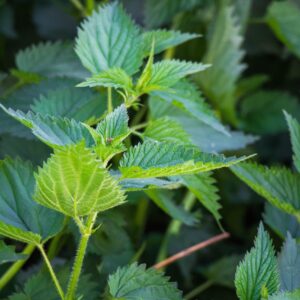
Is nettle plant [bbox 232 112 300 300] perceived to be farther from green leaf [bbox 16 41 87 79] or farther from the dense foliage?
green leaf [bbox 16 41 87 79]

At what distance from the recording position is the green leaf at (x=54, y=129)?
1.43 feet

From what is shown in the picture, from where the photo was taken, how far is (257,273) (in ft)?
1.64

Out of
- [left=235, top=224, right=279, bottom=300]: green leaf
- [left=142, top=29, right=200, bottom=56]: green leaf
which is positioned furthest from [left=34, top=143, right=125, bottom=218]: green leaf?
[left=142, top=29, right=200, bottom=56]: green leaf

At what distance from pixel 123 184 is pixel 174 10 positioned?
513 mm

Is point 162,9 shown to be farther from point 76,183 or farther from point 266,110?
point 76,183

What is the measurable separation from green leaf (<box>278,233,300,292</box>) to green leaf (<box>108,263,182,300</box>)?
0.09m

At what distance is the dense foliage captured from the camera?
46 centimetres

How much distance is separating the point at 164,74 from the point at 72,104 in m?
0.12

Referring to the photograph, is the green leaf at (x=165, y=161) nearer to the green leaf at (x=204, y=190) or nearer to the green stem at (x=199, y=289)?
the green leaf at (x=204, y=190)

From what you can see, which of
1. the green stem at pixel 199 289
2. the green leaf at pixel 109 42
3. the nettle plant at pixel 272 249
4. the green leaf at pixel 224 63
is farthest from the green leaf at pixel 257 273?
the green leaf at pixel 224 63

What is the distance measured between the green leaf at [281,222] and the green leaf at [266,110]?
1.04 ft

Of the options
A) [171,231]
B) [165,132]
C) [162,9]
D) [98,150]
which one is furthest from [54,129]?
[162,9]

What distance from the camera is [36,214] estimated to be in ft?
1.78

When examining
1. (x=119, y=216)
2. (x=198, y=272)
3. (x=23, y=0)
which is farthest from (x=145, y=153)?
(x=23, y=0)
